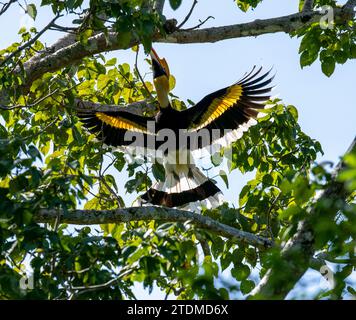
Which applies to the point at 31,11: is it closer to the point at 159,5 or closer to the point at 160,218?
the point at 159,5

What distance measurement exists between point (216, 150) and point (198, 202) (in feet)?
1.43

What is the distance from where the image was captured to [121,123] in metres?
7.30

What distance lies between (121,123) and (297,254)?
423 cm

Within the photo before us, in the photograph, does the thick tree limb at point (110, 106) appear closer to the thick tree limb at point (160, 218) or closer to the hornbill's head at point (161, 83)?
the hornbill's head at point (161, 83)

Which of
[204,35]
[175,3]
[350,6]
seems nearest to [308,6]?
[350,6]

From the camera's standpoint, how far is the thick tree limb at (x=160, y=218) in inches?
199

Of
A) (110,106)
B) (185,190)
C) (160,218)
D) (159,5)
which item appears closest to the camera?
(160,218)

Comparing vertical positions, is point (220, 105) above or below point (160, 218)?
above

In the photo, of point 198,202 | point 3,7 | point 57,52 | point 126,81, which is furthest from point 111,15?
point 198,202

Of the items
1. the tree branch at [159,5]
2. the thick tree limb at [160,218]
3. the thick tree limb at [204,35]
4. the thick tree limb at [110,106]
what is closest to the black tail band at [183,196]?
the thick tree limb at [110,106]

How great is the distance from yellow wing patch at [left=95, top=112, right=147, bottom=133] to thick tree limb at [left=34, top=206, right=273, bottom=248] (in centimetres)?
211

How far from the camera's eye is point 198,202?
6.91 metres

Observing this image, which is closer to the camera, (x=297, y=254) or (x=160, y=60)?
(x=297, y=254)
